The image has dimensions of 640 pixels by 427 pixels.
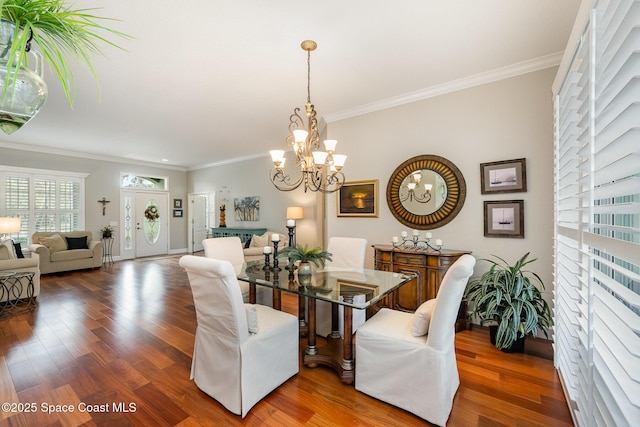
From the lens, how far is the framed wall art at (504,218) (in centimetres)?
289

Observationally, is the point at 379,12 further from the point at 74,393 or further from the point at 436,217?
the point at 74,393

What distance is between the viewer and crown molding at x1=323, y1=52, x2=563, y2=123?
2744 millimetres

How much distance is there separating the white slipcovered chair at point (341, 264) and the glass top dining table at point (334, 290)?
0.18 meters

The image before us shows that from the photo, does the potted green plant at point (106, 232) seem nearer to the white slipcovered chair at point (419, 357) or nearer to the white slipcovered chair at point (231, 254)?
the white slipcovered chair at point (231, 254)

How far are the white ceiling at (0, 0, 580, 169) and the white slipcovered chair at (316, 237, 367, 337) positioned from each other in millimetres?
1828

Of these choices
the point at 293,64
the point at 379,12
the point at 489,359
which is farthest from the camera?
the point at 293,64

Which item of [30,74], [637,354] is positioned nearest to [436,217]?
[637,354]

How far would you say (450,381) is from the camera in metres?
1.76

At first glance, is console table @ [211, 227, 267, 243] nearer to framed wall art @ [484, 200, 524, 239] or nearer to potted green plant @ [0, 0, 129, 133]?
framed wall art @ [484, 200, 524, 239]

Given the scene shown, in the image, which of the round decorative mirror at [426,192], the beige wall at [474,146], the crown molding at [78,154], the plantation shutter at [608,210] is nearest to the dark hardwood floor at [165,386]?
the plantation shutter at [608,210]

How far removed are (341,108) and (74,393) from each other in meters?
3.94

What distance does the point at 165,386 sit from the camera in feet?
6.76

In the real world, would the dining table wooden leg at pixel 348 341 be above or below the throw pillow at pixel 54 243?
below

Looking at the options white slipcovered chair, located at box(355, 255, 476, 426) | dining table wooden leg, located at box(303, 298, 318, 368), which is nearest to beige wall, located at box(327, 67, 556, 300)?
white slipcovered chair, located at box(355, 255, 476, 426)
